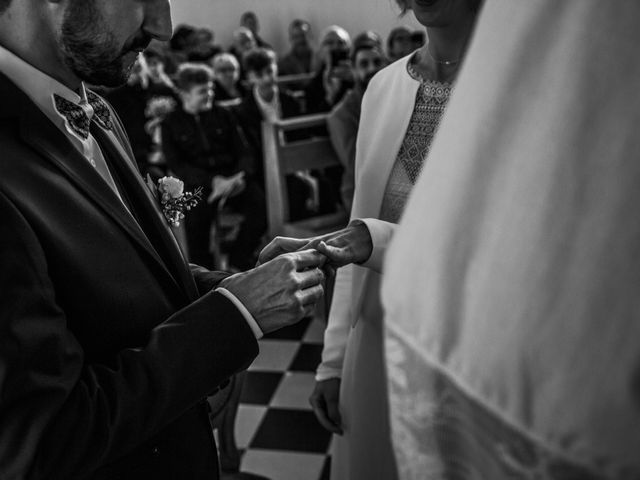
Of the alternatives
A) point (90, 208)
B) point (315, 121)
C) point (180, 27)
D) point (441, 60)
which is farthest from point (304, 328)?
point (180, 27)

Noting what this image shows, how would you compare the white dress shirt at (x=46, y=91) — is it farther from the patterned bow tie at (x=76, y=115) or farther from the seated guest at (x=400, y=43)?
the seated guest at (x=400, y=43)

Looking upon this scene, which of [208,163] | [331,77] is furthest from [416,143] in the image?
[331,77]

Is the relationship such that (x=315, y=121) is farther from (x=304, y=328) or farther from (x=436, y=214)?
(x=436, y=214)

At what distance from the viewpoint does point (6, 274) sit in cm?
91

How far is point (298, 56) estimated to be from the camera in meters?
9.67

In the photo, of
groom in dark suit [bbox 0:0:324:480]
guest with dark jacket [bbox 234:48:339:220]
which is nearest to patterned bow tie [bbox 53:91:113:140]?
groom in dark suit [bbox 0:0:324:480]

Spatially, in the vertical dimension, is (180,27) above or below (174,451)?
below

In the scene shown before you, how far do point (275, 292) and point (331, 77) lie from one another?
5.09 meters

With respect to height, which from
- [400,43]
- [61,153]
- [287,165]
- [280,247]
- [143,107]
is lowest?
[143,107]

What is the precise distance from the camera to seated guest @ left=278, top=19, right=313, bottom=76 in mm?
9370

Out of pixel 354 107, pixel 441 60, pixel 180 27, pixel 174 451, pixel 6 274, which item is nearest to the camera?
pixel 6 274

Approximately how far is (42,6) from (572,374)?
106 centimetres

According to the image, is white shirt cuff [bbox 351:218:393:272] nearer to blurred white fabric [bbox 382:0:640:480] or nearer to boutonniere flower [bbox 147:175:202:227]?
boutonniere flower [bbox 147:175:202:227]

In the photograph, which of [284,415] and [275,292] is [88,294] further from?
[284,415]
